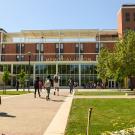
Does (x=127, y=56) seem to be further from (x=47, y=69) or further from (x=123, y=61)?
(x=47, y=69)

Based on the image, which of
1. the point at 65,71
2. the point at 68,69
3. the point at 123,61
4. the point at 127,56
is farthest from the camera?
the point at 65,71

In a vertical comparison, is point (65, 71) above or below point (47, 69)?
below

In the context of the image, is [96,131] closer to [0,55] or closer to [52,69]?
[52,69]

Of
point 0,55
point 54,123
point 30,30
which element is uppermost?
point 30,30

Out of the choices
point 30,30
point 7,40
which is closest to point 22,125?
point 30,30

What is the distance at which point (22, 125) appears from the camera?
1186cm

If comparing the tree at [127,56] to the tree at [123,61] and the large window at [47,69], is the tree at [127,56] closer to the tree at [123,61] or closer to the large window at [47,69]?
the tree at [123,61]

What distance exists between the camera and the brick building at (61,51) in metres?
92.7

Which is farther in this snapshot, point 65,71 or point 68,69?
point 65,71

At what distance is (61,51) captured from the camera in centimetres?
10038

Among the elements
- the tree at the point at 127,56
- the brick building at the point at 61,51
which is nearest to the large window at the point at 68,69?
the brick building at the point at 61,51

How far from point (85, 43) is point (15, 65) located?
19147 millimetres

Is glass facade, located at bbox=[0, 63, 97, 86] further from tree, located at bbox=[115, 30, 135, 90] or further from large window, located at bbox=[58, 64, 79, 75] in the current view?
tree, located at bbox=[115, 30, 135, 90]

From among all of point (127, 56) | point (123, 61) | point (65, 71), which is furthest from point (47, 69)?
point (123, 61)
